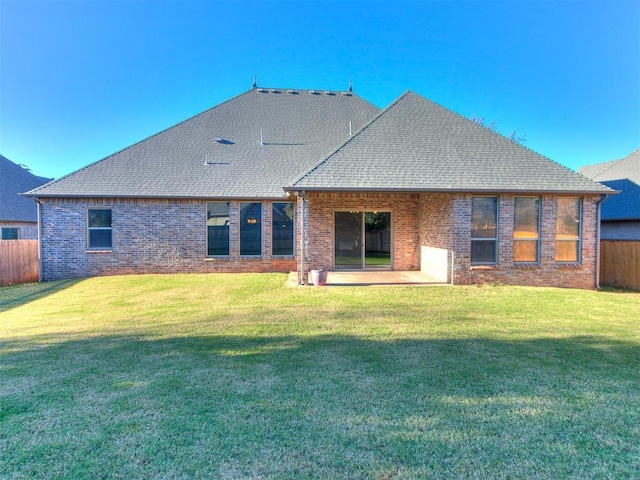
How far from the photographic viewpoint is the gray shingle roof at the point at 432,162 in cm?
959

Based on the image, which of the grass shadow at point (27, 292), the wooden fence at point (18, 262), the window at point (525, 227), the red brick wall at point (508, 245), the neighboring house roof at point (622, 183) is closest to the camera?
the grass shadow at point (27, 292)

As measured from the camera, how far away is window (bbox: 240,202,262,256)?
1246 centimetres

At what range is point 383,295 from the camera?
8688mm

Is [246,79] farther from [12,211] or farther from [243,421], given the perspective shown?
[243,421]

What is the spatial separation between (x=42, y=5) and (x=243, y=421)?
43.8 ft

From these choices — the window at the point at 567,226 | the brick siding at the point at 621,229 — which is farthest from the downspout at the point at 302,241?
the brick siding at the point at 621,229

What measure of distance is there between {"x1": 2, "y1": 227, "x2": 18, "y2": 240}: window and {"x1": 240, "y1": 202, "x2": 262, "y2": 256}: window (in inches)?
526

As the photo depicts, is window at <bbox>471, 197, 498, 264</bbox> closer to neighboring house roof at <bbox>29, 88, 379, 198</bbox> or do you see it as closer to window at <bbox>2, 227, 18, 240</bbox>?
neighboring house roof at <bbox>29, 88, 379, 198</bbox>

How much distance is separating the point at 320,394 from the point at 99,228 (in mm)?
11924

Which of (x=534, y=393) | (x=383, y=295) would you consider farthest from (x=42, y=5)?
(x=534, y=393)

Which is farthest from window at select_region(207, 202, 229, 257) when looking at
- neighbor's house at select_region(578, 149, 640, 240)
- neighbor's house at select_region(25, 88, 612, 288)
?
neighbor's house at select_region(578, 149, 640, 240)

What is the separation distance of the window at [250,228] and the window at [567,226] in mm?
10065

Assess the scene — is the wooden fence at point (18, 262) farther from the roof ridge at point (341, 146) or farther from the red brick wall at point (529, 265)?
the red brick wall at point (529, 265)

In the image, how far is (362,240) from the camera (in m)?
12.6
